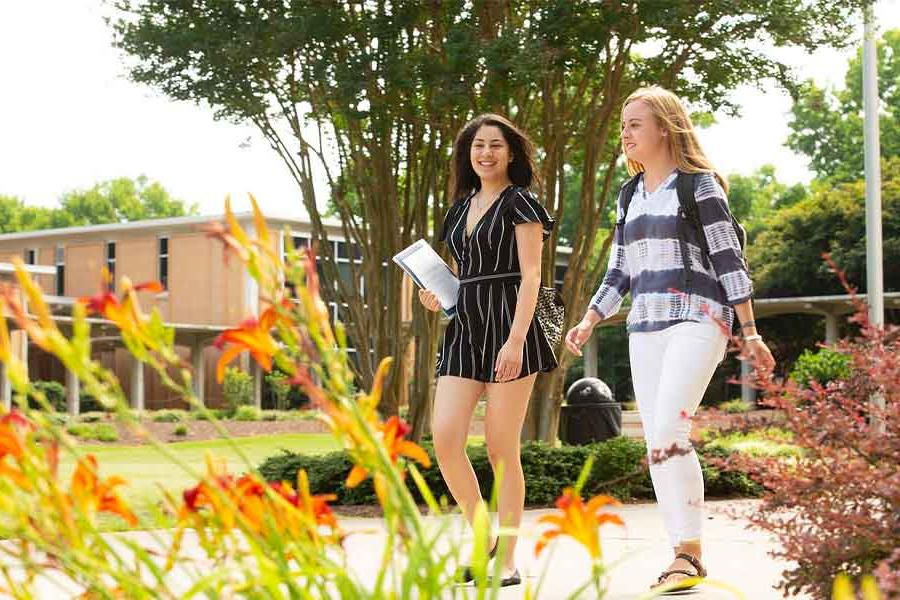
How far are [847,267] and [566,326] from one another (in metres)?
29.6

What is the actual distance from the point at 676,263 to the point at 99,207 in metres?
80.0

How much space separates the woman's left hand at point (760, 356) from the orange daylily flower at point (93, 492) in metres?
1.63

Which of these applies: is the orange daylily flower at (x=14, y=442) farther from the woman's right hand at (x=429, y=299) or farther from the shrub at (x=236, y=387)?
the shrub at (x=236, y=387)

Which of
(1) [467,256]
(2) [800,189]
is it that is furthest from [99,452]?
(2) [800,189]

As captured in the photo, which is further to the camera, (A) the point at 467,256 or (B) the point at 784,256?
(B) the point at 784,256

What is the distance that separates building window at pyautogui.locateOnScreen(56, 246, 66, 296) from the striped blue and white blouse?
45695mm

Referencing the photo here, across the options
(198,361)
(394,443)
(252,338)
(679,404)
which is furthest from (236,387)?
(252,338)

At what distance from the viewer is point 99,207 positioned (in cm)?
8188

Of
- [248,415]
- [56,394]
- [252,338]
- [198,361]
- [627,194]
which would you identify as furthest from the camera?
[198,361]

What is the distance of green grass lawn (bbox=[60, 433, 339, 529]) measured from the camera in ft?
51.3

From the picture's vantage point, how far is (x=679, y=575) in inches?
198

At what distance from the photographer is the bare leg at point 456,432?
218 inches

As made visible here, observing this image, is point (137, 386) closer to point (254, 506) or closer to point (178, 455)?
point (178, 455)

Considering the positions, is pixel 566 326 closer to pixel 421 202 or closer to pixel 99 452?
pixel 421 202
